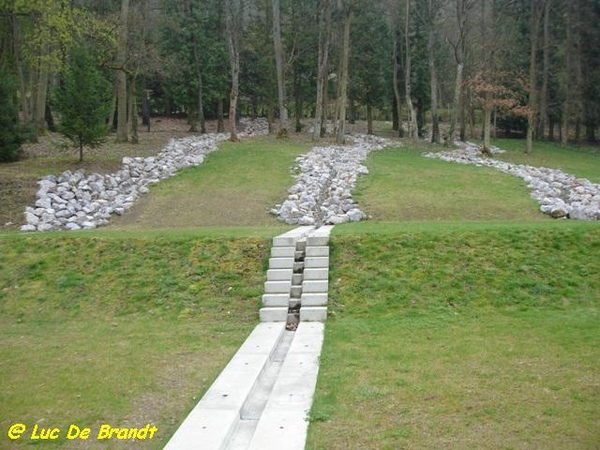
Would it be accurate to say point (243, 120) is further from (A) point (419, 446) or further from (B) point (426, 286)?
(A) point (419, 446)

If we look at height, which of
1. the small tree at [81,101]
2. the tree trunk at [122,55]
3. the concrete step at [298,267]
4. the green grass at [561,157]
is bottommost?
the concrete step at [298,267]

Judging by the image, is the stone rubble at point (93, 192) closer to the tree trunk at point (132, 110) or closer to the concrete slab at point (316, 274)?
the tree trunk at point (132, 110)

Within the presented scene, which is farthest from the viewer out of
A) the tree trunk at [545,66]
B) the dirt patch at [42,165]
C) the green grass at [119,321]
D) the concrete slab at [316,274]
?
the tree trunk at [545,66]

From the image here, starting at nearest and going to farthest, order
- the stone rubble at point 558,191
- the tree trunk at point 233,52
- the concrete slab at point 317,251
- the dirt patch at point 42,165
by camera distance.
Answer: the concrete slab at point 317,251, the stone rubble at point 558,191, the dirt patch at point 42,165, the tree trunk at point 233,52

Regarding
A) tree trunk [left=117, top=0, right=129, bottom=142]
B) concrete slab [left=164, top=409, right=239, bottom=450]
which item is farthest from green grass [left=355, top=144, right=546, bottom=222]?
tree trunk [left=117, top=0, right=129, bottom=142]

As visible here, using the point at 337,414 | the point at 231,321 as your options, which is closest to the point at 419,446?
the point at 337,414

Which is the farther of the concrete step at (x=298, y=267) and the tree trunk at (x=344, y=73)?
the tree trunk at (x=344, y=73)

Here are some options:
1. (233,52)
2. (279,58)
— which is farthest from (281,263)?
(279,58)

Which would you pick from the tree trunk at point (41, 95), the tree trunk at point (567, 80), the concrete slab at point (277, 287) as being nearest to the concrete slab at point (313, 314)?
the concrete slab at point (277, 287)

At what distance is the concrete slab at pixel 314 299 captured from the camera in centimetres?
829

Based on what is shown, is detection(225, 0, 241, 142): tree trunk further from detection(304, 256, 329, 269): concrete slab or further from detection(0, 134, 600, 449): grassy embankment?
detection(304, 256, 329, 269): concrete slab

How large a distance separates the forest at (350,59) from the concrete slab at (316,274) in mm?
17331

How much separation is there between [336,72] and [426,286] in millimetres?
29006

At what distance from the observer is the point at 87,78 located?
17.4 metres
